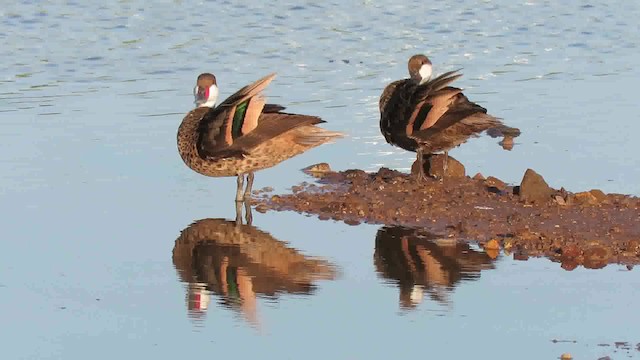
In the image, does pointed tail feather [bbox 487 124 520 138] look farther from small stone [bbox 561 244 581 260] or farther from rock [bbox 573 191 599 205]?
small stone [bbox 561 244 581 260]

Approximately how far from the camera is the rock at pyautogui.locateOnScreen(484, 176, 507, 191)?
10.9 metres

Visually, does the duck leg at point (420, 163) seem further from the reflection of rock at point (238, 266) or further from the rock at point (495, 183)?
the reflection of rock at point (238, 266)

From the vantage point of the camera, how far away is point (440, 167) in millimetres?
11617

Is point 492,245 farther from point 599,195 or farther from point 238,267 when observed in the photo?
point 238,267

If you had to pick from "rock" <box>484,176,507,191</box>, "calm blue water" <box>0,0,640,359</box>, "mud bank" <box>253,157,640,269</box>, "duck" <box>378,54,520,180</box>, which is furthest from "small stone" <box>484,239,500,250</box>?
"duck" <box>378,54,520,180</box>

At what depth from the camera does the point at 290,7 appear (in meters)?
20.1

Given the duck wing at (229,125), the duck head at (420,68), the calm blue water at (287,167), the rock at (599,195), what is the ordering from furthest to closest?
the duck head at (420,68) < the duck wing at (229,125) < the rock at (599,195) < the calm blue water at (287,167)

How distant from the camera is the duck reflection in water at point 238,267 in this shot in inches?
326

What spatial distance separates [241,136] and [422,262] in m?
2.21

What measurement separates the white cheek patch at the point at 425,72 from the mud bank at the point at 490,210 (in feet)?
4.10

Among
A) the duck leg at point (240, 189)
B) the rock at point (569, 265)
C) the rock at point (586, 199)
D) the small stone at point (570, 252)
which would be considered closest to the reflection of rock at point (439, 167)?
the rock at point (586, 199)

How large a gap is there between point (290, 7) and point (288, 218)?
10088 millimetres

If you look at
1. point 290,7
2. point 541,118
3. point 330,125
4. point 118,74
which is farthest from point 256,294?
point 290,7

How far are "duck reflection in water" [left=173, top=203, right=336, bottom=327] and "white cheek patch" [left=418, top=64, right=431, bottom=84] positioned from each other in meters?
3.03
